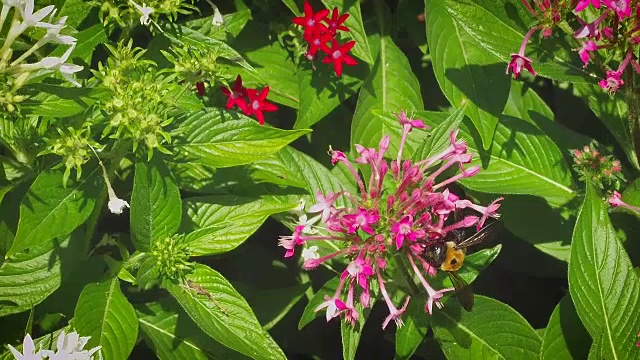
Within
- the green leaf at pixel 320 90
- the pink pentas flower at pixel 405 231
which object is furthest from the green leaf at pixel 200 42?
the pink pentas flower at pixel 405 231

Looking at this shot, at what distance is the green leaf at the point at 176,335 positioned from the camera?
1.77 metres

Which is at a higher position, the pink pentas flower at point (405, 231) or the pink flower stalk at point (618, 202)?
the pink pentas flower at point (405, 231)

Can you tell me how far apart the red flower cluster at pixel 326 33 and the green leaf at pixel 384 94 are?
0.47 ft

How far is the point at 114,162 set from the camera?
1.56m

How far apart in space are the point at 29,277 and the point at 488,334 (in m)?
1.04

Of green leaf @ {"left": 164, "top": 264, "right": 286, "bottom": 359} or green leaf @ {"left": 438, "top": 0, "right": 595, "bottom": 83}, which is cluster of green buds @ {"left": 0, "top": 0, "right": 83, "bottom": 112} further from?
green leaf @ {"left": 438, "top": 0, "right": 595, "bottom": 83}

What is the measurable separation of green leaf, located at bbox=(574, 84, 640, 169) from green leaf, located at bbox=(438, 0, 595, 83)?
299mm

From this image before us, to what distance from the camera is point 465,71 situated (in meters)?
1.93

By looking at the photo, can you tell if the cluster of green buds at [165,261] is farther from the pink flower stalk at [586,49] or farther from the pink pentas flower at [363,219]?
the pink flower stalk at [586,49]

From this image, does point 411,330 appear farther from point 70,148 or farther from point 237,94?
point 70,148

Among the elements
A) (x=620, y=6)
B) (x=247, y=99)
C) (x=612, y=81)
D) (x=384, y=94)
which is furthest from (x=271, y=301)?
(x=620, y=6)

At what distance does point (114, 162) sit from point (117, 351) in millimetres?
378

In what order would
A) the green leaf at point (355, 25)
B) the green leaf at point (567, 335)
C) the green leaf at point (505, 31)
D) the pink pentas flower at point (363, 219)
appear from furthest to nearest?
1. the green leaf at point (355, 25)
2. the green leaf at point (567, 335)
3. the green leaf at point (505, 31)
4. the pink pentas flower at point (363, 219)

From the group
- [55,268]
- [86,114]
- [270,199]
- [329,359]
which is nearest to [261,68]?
[270,199]
